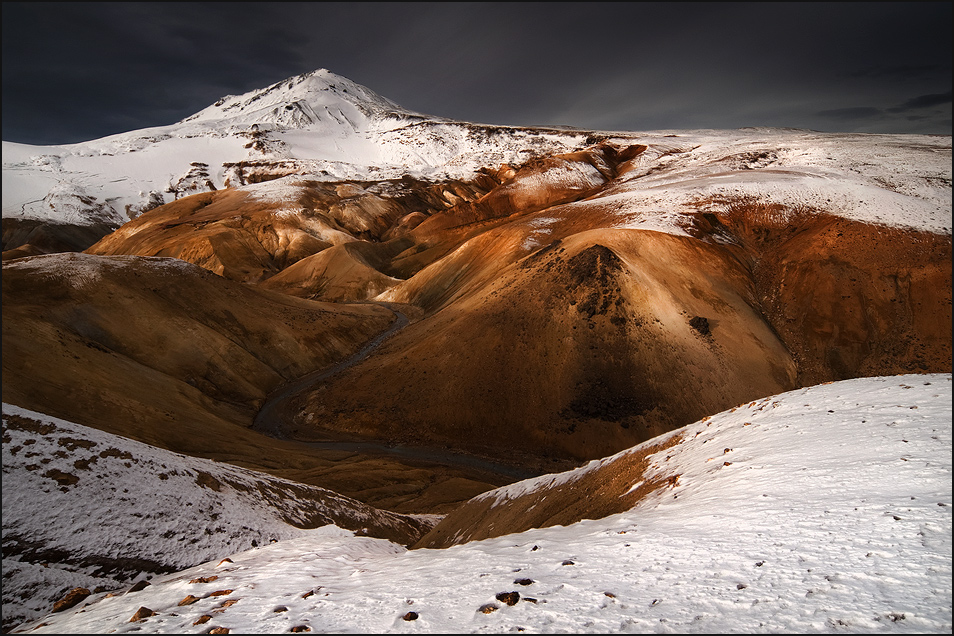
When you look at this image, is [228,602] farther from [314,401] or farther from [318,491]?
[314,401]

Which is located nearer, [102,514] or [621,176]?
[102,514]

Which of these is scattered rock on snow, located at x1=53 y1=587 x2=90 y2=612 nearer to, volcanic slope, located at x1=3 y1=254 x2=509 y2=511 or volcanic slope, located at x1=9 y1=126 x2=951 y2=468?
volcanic slope, located at x1=3 y1=254 x2=509 y2=511

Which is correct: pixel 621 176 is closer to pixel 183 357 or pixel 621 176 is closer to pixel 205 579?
pixel 183 357

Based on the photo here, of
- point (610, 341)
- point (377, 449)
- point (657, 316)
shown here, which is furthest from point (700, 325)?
point (377, 449)

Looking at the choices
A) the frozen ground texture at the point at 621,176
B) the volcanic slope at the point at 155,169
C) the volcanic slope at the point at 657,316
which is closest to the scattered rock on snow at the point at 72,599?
the volcanic slope at the point at 657,316

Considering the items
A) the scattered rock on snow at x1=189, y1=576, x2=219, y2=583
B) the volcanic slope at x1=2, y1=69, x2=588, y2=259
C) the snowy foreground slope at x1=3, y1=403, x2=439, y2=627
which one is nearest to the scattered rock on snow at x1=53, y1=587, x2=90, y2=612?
the snowy foreground slope at x1=3, y1=403, x2=439, y2=627

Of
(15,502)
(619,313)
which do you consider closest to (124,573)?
(15,502)

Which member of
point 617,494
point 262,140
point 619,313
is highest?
point 262,140
